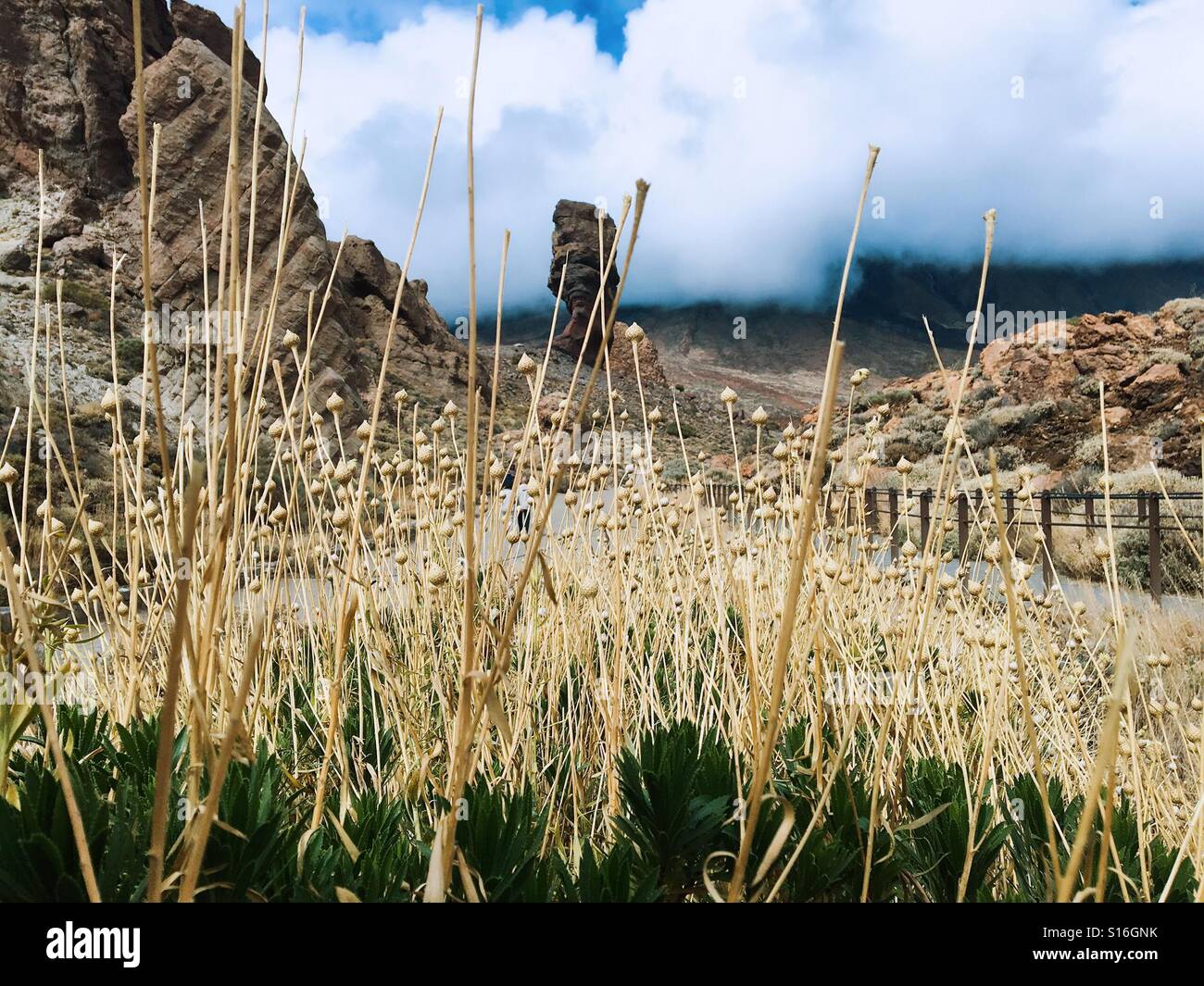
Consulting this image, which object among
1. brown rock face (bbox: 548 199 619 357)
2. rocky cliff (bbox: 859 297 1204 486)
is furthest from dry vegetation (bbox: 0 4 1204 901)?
brown rock face (bbox: 548 199 619 357)

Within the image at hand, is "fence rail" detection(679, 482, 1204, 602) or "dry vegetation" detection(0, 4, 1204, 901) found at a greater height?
"fence rail" detection(679, 482, 1204, 602)

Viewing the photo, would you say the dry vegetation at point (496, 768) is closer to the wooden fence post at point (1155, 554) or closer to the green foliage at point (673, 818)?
the green foliage at point (673, 818)

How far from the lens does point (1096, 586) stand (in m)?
6.71

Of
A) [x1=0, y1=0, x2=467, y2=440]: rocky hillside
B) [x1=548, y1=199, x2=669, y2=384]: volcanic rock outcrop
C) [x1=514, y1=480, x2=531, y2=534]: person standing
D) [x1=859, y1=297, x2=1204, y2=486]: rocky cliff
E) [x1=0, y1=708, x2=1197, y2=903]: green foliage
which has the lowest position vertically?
[x1=0, y1=708, x2=1197, y2=903]: green foliage

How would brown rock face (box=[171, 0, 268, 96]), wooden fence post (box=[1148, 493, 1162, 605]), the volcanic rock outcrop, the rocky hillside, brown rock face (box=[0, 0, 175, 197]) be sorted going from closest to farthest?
wooden fence post (box=[1148, 493, 1162, 605]), the rocky hillside, brown rock face (box=[0, 0, 175, 197]), brown rock face (box=[171, 0, 268, 96]), the volcanic rock outcrop

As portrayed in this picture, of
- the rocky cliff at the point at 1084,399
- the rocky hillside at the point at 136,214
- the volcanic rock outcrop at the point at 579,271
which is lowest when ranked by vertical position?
the rocky cliff at the point at 1084,399

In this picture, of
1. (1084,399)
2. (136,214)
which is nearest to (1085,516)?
(1084,399)

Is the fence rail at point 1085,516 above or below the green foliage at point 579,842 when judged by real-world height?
above

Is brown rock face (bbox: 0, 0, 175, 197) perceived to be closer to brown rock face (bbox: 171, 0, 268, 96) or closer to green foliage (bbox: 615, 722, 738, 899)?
brown rock face (bbox: 171, 0, 268, 96)

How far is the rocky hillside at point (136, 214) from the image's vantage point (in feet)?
48.9

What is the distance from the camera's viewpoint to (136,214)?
19.7 metres

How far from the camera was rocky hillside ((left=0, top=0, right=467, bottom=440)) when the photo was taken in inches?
587

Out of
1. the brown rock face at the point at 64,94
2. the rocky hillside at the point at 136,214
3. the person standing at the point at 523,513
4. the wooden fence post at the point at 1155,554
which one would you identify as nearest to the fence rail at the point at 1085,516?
the wooden fence post at the point at 1155,554
